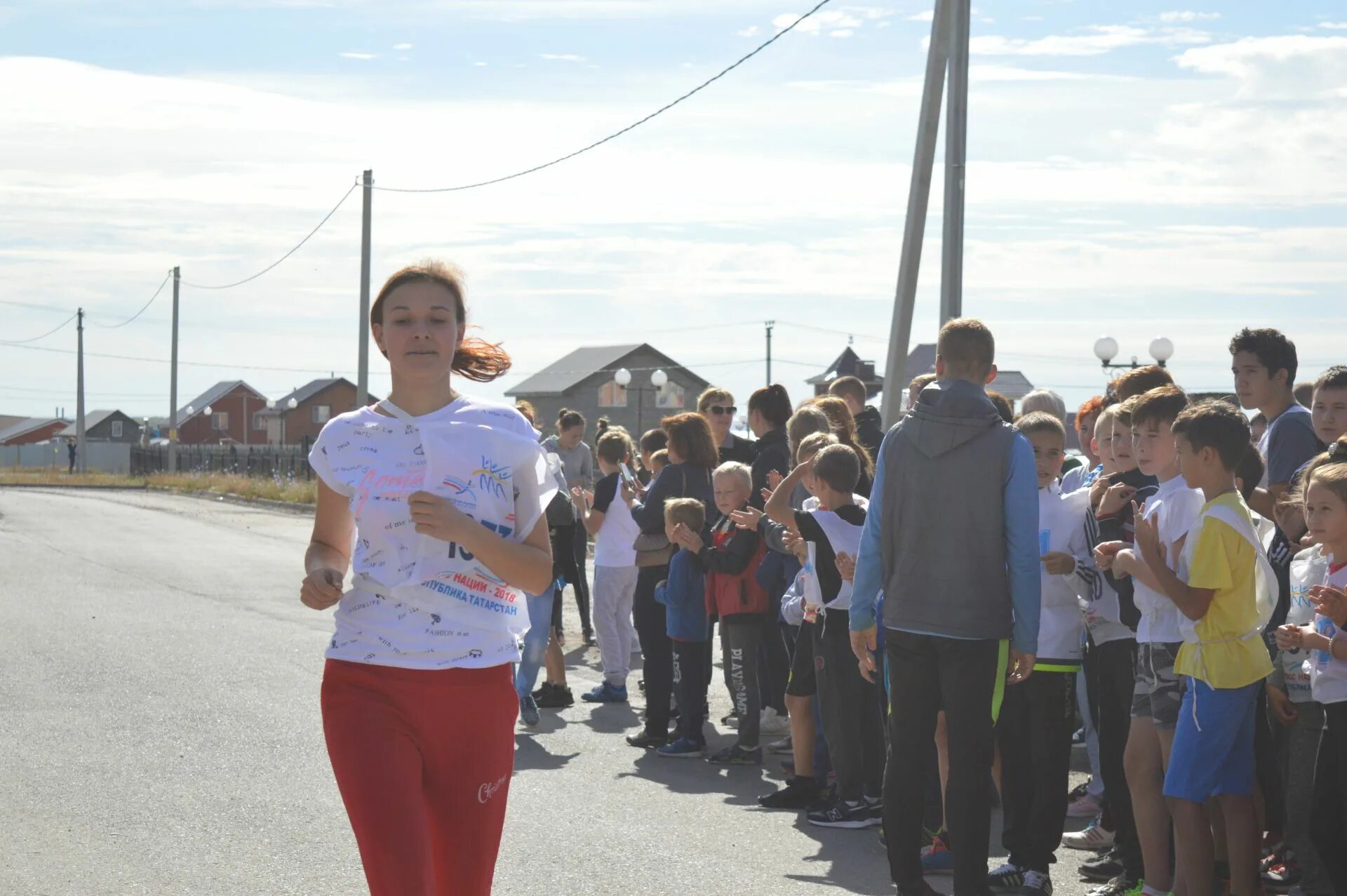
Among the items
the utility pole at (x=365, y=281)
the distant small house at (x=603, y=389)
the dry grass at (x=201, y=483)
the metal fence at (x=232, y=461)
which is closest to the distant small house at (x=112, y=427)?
the metal fence at (x=232, y=461)

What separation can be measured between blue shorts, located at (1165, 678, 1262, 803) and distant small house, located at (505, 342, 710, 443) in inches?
2729

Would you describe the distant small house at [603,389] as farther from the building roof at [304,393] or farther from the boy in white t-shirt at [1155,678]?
the boy in white t-shirt at [1155,678]

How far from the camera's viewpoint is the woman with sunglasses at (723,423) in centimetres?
1050

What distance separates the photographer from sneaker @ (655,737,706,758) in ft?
28.6

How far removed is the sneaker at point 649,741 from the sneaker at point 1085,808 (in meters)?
→ 2.54

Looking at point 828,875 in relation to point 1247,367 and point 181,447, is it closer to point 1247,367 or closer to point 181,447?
point 1247,367

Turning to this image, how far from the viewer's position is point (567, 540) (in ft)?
33.9

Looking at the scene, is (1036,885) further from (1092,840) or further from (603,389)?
(603,389)

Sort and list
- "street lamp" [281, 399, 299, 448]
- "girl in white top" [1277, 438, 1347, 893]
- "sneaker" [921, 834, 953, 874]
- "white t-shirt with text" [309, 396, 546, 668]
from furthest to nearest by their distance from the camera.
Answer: "street lamp" [281, 399, 299, 448] < "sneaker" [921, 834, 953, 874] < "girl in white top" [1277, 438, 1347, 893] < "white t-shirt with text" [309, 396, 546, 668]

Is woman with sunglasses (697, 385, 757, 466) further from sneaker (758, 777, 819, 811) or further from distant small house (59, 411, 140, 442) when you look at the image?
distant small house (59, 411, 140, 442)

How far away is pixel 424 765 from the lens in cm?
370

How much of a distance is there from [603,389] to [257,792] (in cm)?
7221

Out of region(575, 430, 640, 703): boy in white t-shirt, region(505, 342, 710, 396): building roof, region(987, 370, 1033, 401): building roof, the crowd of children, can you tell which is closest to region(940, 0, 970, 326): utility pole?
region(575, 430, 640, 703): boy in white t-shirt

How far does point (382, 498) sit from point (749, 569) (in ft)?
16.0
